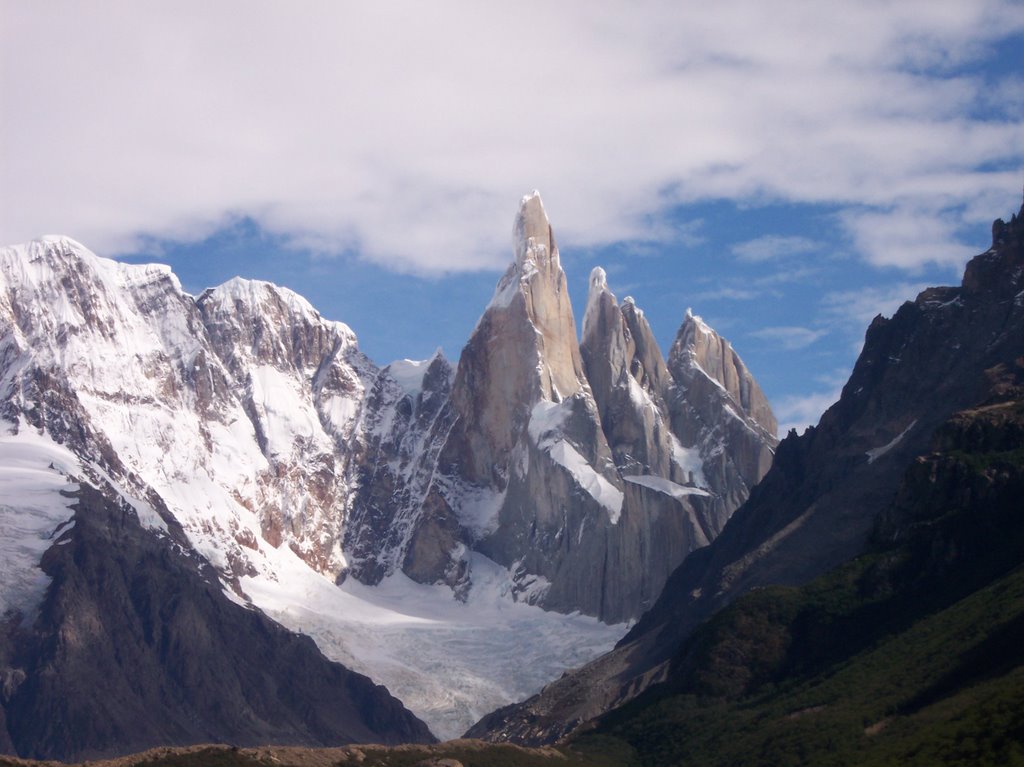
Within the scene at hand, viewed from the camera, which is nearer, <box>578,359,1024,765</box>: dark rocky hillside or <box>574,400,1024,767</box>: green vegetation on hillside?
<box>574,400,1024,767</box>: green vegetation on hillside

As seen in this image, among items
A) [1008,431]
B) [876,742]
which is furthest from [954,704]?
[1008,431]

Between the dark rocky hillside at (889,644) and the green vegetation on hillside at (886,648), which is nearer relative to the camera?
the green vegetation on hillside at (886,648)

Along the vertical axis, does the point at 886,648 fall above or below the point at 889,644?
below

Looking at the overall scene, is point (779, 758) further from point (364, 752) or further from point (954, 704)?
point (364, 752)

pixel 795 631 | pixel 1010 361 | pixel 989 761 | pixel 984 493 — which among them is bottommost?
pixel 989 761

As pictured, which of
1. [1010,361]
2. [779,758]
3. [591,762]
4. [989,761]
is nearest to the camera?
[989,761]

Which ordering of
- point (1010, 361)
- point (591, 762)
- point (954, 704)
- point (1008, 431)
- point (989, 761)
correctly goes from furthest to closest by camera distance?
point (1010, 361) → point (1008, 431) → point (591, 762) → point (954, 704) → point (989, 761)

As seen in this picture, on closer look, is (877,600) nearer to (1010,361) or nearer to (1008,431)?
(1008,431)

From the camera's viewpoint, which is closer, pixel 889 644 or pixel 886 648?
pixel 886 648

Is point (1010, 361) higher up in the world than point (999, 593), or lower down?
higher up

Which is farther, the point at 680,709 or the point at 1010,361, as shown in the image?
the point at 1010,361
